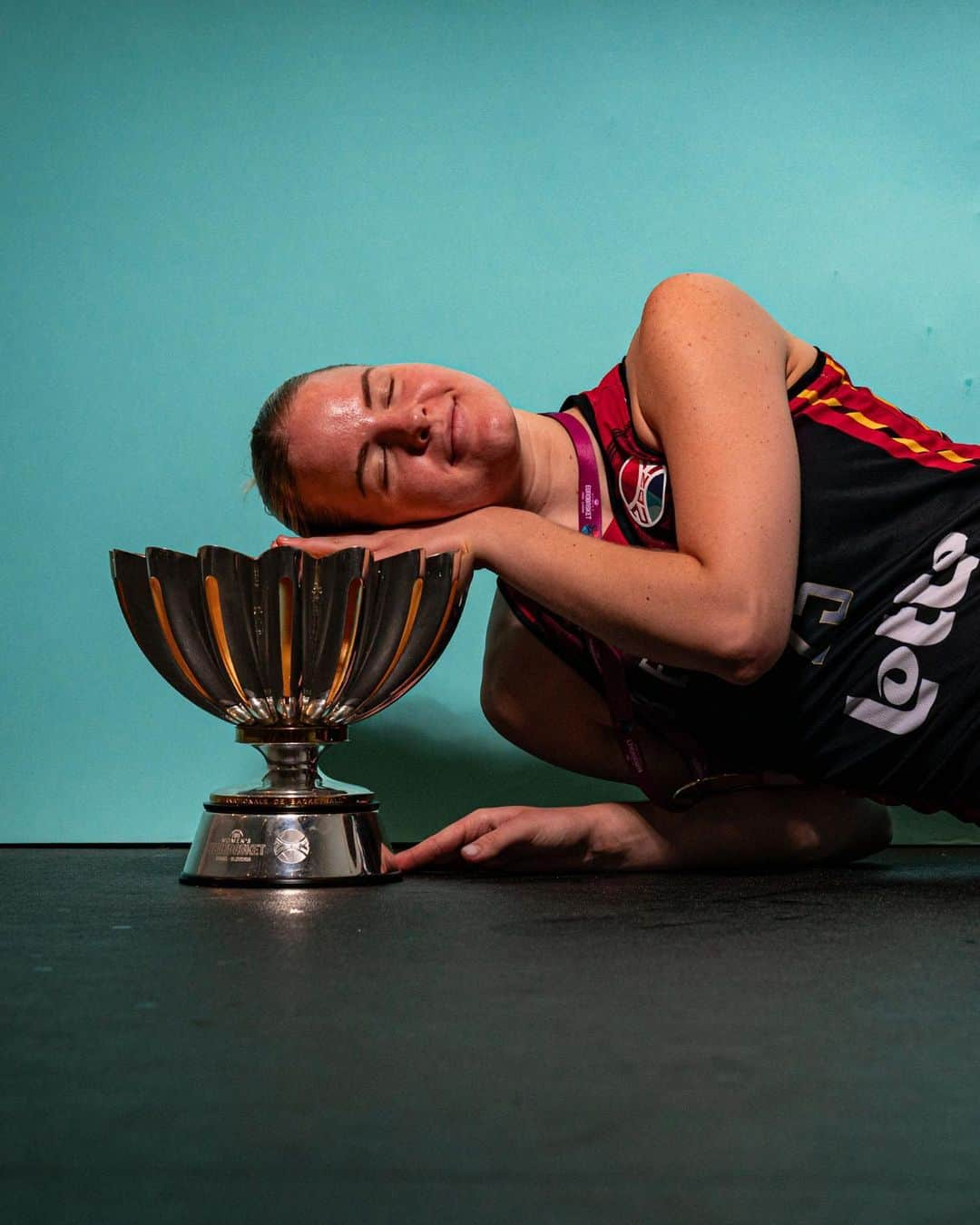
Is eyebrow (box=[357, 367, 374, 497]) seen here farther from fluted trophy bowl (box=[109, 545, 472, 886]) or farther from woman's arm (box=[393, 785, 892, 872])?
woman's arm (box=[393, 785, 892, 872])

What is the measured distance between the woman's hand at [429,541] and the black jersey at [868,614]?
0.14 metres

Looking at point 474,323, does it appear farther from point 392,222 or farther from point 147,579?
point 147,579

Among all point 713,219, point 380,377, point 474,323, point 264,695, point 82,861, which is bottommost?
point 82,861

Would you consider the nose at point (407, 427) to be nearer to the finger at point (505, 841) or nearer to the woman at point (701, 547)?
the woman at point (701, 547)

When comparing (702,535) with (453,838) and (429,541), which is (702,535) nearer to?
(429,541)

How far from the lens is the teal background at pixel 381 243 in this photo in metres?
1.38

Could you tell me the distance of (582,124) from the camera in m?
1.42

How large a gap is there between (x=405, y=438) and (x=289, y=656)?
0.65 feet

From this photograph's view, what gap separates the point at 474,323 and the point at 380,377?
456 mm

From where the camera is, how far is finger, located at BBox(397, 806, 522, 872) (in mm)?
955

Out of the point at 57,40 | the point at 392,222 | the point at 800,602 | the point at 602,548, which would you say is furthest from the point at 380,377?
the point at 57,40

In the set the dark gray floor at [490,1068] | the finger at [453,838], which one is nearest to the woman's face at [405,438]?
the finger at [453,838]

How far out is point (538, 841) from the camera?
95 cm

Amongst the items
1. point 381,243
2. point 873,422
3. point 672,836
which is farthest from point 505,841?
point 381,243
